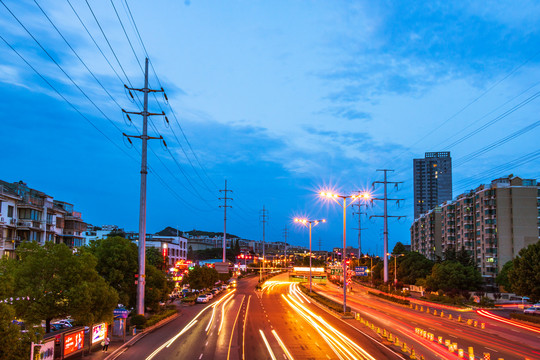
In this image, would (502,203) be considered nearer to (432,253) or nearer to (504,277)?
(504,277)

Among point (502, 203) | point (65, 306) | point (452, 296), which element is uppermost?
point (502, 203)

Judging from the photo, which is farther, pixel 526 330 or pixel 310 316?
pixel 310 316

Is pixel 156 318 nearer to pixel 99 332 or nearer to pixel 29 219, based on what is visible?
pixel 99 332

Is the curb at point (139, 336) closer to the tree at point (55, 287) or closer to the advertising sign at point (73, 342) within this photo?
the advertising sign at point (73, 342)

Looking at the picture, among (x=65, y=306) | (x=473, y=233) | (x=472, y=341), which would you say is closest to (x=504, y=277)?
(x=473, y=233)

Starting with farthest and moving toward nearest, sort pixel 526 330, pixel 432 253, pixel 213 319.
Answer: pixel 432 253 < pixel 213 319 < pixel 526 330

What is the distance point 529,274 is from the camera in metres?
54.8

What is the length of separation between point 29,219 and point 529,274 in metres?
60.6

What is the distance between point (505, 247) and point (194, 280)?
66414 mm

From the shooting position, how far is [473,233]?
114500mm

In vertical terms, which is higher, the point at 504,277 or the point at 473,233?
the point at 473,233

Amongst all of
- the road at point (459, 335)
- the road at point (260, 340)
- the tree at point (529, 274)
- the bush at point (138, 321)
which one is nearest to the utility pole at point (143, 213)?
the bush at point (138, 321)

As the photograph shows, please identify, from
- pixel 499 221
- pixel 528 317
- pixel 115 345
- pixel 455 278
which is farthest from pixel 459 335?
pixel 499 221

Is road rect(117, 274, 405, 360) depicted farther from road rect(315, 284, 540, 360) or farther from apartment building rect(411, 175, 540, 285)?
apartment building rect(411, 175, 540, 285)
